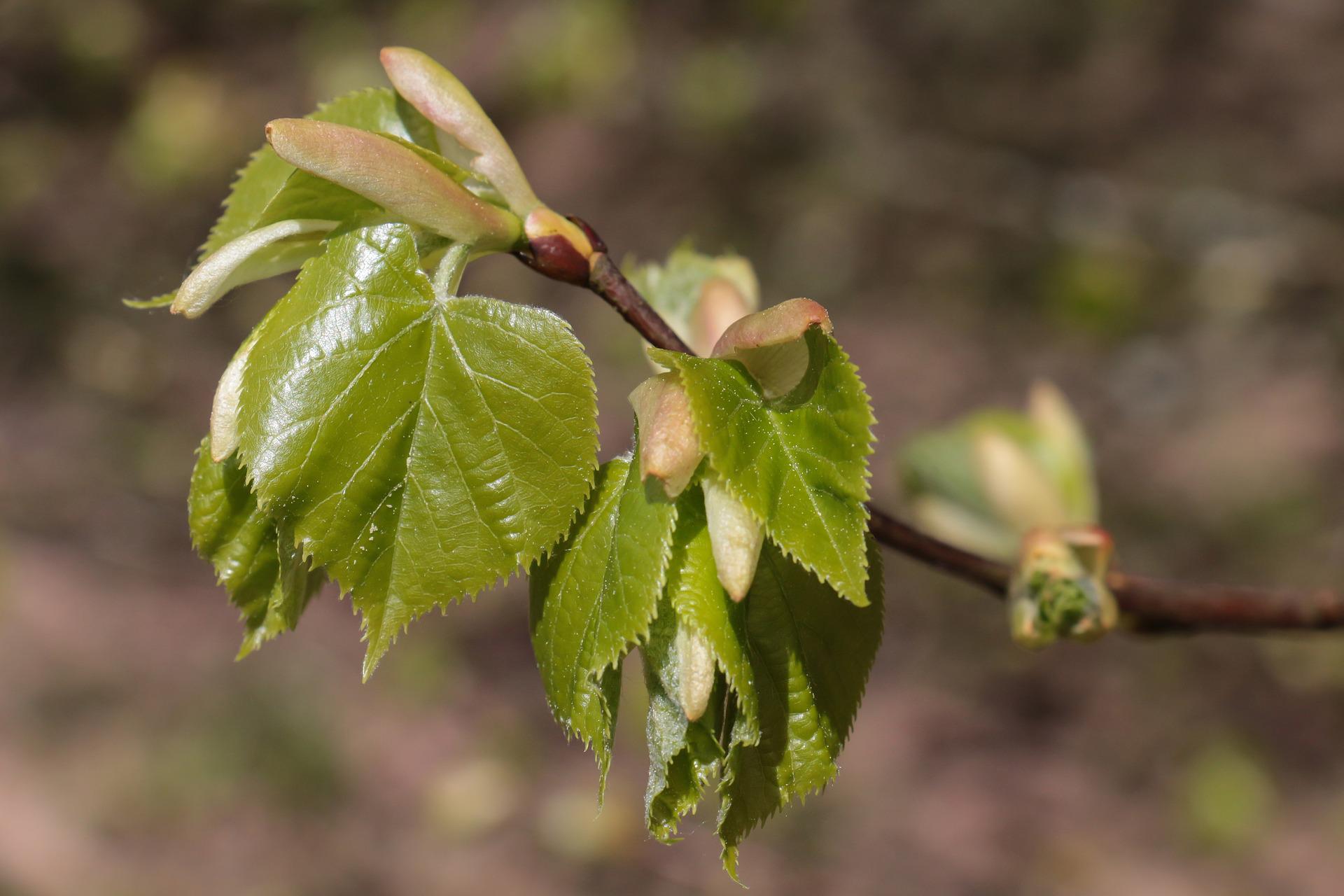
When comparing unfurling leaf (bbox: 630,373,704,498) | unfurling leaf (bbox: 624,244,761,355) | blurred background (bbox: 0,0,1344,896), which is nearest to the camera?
unfurling leaf (bbox: 630,373,704,498)

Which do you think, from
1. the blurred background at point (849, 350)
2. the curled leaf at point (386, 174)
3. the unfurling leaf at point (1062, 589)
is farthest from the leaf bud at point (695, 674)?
the blurred background at point (849, 350)

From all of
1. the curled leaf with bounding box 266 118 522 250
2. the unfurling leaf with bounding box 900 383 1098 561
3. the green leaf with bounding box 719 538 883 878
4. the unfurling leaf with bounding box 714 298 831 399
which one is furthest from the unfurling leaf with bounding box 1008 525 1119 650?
the curled leaf with bounding box 266 118 522 250

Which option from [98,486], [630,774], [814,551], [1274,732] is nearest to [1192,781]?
[1274,732]

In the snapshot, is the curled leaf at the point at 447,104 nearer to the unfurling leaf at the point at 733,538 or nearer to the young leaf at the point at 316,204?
the young leaf at the point at 316,204

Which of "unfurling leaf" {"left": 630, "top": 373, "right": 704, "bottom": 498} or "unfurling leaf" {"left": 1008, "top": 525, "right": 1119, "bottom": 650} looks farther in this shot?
"unfurling leaf" {"left": 1008, "top": 525, "right": 1119, "bottom": 650}

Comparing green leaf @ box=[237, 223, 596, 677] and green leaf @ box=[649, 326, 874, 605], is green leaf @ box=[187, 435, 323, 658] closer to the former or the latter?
green leaf @ box=[237, 223, 596, 677]

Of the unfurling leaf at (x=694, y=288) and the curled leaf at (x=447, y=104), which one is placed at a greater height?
the curled leaf at (x=447, y=104)

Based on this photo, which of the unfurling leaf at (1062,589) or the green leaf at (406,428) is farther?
the unfurling leaf at (1062,589)

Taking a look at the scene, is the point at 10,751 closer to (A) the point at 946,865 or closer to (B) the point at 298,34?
(B) the point at 298,34

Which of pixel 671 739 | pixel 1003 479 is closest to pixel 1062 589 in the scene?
pixel 1003 479
